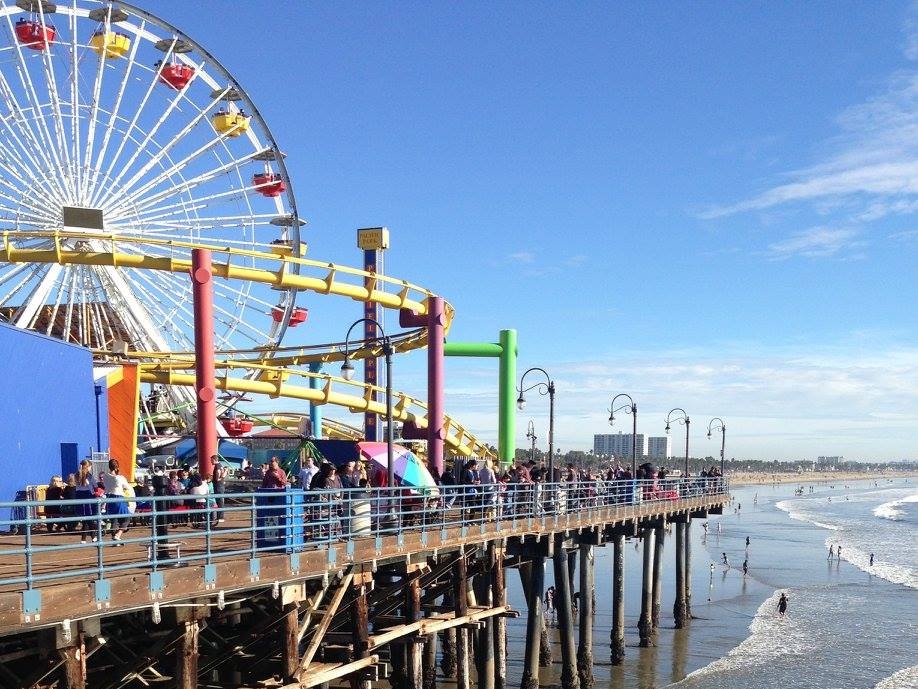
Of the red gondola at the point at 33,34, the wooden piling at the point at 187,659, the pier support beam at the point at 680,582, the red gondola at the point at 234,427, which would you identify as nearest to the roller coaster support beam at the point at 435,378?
the pier support beam at the point at 680,582

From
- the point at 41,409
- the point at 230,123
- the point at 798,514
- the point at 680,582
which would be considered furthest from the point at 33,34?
the point at 798,514

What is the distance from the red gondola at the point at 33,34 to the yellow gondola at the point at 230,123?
5.97 metres

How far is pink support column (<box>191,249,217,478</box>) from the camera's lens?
2233cm

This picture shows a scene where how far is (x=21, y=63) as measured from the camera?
3244cm

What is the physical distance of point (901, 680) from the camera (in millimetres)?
27609

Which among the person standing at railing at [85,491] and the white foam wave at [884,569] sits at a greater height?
the person standing at railing at [85,491]

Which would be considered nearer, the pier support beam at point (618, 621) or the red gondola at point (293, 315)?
the pier support beam at point (618, 621)

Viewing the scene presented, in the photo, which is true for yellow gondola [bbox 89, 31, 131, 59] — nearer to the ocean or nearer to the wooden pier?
the wooden pier

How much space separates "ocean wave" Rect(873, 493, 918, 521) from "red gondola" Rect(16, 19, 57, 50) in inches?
3543

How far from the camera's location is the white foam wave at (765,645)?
2836 cm

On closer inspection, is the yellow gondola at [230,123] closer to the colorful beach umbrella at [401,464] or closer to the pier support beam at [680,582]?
the colorful beach umbrella at [401,464]

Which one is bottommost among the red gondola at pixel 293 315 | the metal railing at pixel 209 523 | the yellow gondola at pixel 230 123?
the metal railing at pixel 209 523

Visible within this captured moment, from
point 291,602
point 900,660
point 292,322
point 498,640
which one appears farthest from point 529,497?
point 292,322

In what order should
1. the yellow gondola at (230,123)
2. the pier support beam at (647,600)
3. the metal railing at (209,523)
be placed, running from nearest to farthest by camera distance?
the metal railing at (209,523) → the pier support beam at (647,600) → the yellow gondola at (230,123)
